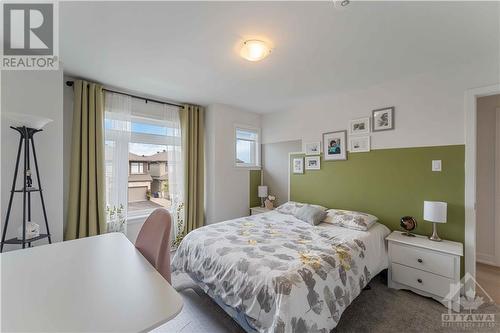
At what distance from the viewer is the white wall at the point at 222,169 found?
3.71 meters

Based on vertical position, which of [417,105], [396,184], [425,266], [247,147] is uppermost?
[417,105]

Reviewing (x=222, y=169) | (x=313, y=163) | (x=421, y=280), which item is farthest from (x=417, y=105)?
(x=222, y=169)

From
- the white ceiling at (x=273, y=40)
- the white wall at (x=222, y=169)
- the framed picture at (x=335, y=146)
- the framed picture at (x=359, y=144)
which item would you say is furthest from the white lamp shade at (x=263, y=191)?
the white ceiling at (x=273, y=40)

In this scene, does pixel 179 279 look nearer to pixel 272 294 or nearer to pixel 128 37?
pixel 272 294

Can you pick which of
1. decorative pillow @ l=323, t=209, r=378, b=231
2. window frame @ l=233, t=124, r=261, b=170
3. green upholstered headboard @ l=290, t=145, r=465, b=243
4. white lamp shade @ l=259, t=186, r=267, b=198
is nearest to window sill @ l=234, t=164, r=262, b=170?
window frame @ l=233, t=124, r=261, b=170

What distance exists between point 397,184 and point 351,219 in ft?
2.47

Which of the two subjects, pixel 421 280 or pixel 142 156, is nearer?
pixel 421 280

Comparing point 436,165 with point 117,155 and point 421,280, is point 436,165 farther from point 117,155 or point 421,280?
point 117,155

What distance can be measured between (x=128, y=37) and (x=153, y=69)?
597 mm

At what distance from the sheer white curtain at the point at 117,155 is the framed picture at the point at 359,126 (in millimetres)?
3289

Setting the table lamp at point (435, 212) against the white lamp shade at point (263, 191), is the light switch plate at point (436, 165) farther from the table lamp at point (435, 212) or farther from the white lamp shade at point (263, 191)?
the white lamp shade at point (263, 191)

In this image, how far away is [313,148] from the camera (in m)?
3.51

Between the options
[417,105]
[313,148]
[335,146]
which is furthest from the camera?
[313,148]

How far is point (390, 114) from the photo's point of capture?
8.93ft
